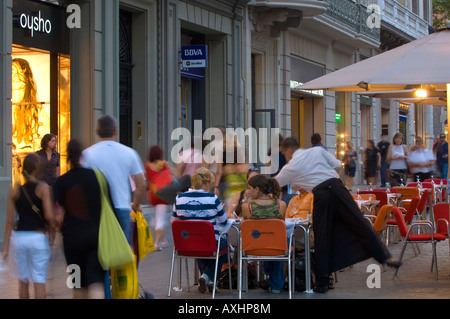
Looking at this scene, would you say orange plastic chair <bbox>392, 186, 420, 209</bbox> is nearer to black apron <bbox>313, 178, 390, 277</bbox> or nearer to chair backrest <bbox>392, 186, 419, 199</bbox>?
chair backrest <bbox>392, 186, 419, 199</bbox>

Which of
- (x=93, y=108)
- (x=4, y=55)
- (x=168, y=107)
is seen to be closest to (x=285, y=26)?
(x=168, y=107)

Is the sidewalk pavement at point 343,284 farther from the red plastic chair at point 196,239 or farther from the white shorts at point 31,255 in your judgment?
the white shorts at point 31,255

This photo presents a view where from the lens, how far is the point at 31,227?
6.94 meters

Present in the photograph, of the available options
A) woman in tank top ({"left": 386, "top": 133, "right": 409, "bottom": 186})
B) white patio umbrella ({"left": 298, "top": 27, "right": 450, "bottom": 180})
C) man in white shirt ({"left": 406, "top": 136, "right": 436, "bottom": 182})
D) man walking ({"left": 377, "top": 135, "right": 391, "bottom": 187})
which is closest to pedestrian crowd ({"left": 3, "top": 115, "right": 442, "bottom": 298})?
white patio umbrella ({"left": 298, "top": 27, "right": 450, "bottom": 180})

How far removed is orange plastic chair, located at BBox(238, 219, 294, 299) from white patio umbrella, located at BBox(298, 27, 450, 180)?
76.2 inches

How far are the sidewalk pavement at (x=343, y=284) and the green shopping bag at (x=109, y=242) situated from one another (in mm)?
2167

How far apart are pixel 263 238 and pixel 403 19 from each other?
1222 inches

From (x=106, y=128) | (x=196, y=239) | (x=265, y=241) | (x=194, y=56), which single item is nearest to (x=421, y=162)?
(x=194, y=56)

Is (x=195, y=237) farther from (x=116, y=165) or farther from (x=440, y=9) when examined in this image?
(x=440, y=9)

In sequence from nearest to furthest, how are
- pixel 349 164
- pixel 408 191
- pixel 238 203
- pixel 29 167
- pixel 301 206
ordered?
pixel 29 167
pixel 301 206
pixel 238 203
pixel 408 191
pixel 349 164

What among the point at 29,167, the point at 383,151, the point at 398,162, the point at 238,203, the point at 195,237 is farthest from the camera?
the point at 383,151

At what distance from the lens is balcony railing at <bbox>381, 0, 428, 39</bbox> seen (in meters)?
35.1
